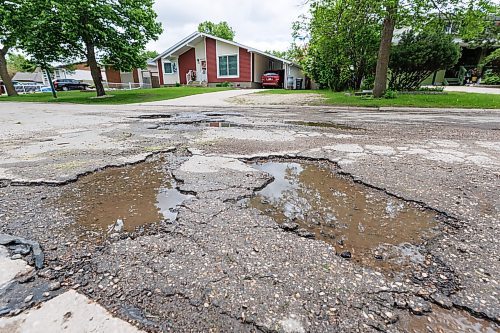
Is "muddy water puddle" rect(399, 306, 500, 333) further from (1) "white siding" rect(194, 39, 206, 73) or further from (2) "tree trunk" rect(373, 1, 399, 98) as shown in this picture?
(1) "white siding" rect(194, 39, 206, 73)

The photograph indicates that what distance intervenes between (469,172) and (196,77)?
2603cm

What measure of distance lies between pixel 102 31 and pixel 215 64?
1202cm

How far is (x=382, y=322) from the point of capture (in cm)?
109

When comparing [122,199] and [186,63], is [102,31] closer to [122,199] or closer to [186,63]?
[186,63]

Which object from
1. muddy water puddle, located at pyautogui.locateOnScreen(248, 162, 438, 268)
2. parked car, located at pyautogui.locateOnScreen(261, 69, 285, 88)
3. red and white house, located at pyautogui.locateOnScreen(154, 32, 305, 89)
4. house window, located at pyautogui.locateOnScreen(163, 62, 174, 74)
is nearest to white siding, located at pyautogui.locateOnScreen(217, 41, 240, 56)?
red and white house, located at pyautogui.locateOnScreen(154, 32, 305, 89)

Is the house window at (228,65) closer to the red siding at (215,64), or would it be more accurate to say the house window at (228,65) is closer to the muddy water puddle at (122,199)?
the red siding at (215,64)

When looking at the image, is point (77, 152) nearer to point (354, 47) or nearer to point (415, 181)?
point (415, 181)

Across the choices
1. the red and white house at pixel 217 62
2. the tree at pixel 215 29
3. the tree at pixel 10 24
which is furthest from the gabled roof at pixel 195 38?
the tree at pixel 215 29

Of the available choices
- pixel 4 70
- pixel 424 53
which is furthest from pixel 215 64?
pixel 424 53

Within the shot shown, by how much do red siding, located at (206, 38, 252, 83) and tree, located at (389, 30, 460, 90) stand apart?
1392 cm

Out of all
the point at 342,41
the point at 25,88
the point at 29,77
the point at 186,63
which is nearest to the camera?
the point at 342,41

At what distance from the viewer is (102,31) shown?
13.9 metres

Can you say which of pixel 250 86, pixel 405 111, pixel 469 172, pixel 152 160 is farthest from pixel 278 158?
pixel 250 86

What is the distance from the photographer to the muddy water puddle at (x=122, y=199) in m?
1.90
